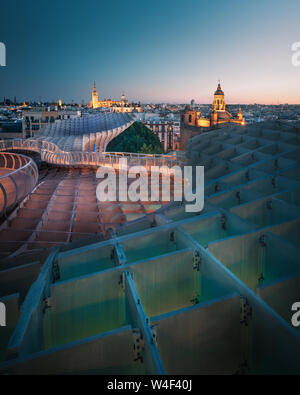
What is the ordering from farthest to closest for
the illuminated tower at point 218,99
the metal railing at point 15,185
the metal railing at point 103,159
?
the illuminated tower at point 218,99
the metal railing at point 103,159
the metal railing at point 15,185

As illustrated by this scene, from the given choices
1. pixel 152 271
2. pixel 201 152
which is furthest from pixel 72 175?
pixel 152 271

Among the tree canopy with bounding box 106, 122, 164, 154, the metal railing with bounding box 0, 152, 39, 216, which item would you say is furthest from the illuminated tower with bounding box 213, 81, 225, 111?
the metal railing with bounding box 0, 152, 39, 216

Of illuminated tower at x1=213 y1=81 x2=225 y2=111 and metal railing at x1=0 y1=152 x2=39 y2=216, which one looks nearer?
→ metal railing at x1=0 y1=152 x2=39 y2=216

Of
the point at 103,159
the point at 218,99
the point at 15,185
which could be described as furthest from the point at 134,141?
the point at 15,185

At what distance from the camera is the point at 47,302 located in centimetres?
391

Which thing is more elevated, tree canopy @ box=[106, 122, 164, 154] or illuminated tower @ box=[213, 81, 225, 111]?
illuminated tower @ box=[213, 81, 225, 111]

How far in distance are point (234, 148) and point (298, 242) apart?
6420 millimetres

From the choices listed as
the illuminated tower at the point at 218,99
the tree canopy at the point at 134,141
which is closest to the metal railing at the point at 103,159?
the tree canopy at the point at 134,141

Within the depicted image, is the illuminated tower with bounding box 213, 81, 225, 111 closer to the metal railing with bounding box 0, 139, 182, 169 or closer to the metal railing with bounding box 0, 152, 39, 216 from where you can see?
the metal railing with bounding box 0, 139, 182, 169

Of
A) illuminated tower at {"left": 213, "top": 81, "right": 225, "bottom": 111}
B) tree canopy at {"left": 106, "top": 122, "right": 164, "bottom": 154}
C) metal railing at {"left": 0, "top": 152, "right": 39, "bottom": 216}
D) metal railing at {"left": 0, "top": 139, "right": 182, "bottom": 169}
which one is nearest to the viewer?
metal railing at {"left": 0, "top": 152, "right": 39, "bottom": 216}

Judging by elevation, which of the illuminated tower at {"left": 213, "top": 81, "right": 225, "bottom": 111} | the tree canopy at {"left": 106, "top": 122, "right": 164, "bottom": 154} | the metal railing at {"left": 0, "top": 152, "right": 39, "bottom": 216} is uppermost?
the illuminated tower at {"left": 213, "top": 81, "right": 225, "bottom": 111}

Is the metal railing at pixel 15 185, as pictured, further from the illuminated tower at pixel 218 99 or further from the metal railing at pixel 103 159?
the illuminated tower at pixel 218 99

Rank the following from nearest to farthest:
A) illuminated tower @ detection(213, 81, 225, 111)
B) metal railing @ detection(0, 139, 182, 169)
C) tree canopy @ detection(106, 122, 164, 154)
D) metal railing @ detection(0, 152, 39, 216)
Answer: metal railing @ detection(0, 152, 39, 216) → metal railing @ detection(0, 139, 182, 169) → tree canopy @ detection(106, 122, 164, 154) → illuminated tower @ detection(213, 81, 225, 111)

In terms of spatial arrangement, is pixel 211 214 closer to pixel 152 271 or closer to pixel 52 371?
pixel 152 271
